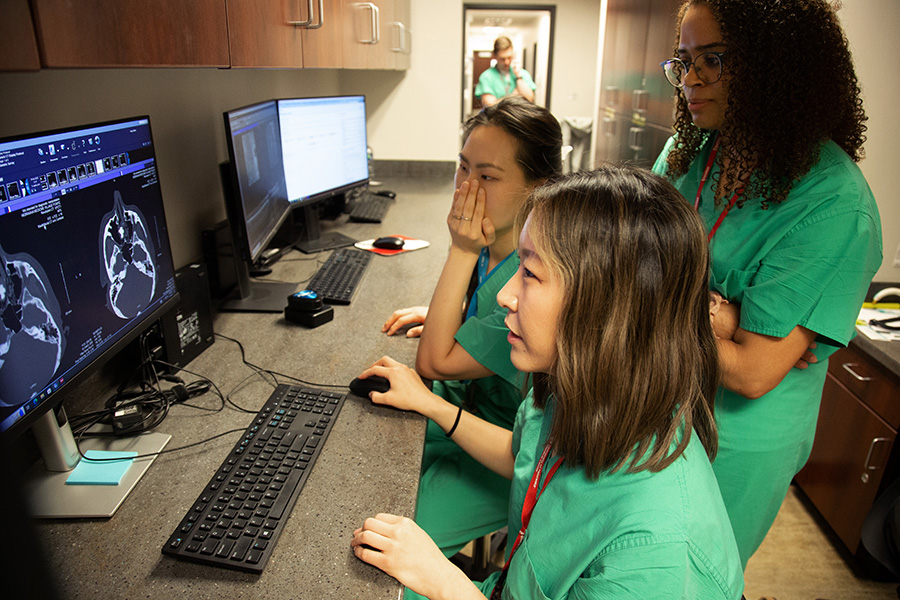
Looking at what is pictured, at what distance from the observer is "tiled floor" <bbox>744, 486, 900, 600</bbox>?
5.73 ft

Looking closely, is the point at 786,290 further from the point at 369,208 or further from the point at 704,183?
the point at 369,208

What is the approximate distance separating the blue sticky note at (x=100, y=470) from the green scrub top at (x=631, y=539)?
0.61m

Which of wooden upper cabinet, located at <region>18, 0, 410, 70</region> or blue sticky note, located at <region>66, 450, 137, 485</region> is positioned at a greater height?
wooden upper cabinet, located at <region>18, 0, 410, 70</region>

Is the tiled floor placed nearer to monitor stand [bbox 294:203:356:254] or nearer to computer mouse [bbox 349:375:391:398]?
computer mouse [bbox 349:375:391:398]

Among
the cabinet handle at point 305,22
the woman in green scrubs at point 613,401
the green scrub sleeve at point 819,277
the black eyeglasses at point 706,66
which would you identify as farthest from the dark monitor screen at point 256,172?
the green scrub sleeve at point 819,277

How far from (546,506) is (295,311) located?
89 cm

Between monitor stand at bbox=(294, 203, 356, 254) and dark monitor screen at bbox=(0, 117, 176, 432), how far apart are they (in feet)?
3.38

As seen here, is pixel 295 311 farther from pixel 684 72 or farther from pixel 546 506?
pixel 684 72

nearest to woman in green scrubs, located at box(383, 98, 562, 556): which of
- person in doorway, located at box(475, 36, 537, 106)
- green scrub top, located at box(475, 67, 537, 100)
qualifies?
person in doorway, located at box(475, 36, 537, 106)

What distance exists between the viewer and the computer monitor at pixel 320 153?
188 centimetres

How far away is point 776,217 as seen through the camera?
1113mm

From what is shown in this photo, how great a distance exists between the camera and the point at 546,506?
0.82 m

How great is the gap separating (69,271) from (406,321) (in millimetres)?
763

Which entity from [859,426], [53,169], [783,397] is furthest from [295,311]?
[859,426]
